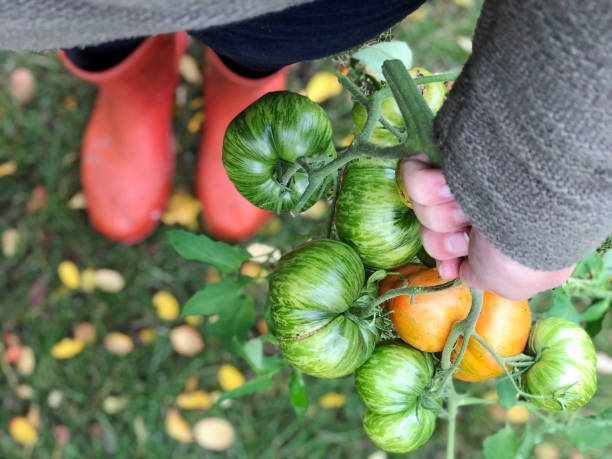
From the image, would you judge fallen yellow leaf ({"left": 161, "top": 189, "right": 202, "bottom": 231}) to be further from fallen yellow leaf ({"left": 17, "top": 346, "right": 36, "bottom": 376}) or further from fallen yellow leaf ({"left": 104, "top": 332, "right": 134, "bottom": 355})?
fallen yellow leaf ({"left": 17, "top": 346, "right": 36, "bottom": 376})

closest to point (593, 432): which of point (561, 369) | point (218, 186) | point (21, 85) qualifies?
point (561, 369)

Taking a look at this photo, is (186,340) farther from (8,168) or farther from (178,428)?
(8,168)

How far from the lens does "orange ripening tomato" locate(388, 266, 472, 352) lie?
68cm

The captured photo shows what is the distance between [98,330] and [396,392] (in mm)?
1125

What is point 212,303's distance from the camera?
0.92 m

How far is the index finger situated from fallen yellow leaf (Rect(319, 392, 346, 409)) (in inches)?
44.7

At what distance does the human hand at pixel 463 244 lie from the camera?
55 cm

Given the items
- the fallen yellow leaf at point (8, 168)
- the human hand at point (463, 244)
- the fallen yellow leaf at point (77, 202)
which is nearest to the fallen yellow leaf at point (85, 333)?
the fallen yellow leaf at point (77, 202)

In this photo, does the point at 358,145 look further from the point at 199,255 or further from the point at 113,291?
the point at 113,291

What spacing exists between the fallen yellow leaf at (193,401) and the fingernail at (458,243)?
115 centimetres

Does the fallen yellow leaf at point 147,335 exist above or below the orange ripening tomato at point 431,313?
below

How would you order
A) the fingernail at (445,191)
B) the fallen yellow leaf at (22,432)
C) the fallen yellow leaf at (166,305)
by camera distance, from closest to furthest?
the fingernail at (445,191) < the fallen yellow leaf at (22,432) < the fallen yellow leaf at (166,305)

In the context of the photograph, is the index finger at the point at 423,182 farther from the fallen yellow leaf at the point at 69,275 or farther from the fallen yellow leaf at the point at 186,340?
the fallen yellow leaf at the point at 69,275

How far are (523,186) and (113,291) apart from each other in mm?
1376
